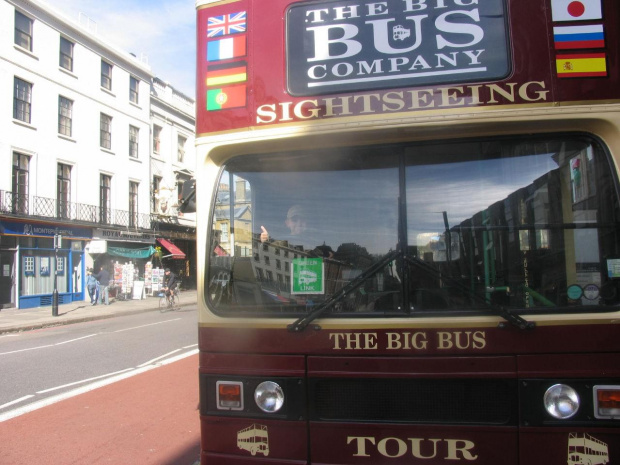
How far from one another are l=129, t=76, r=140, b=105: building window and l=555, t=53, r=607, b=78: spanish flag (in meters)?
28.9

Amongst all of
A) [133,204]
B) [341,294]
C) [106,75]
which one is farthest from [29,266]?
[341,294]

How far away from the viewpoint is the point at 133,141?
2842 cm

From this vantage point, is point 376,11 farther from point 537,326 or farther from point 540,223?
point 537,326

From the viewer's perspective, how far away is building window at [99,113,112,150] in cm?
2602

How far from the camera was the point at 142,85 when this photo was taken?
2909 centimetres

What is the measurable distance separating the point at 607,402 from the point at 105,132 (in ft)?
90.8

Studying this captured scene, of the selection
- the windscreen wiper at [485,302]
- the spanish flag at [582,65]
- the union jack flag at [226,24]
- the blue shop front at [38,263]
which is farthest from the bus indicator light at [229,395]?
the blue shop front at [38,263]

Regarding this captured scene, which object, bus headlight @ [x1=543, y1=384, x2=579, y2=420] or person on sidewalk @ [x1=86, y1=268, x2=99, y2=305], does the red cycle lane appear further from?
person on sidewalk @ [x1=86, y1=268, x2=99, y2=305]

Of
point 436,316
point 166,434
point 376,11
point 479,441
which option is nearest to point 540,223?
point 436,316

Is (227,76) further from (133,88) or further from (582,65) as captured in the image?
(133,88)

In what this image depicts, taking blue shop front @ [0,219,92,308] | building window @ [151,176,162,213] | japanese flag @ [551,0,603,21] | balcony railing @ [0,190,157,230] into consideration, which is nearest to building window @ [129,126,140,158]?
building window @ [151,176,162,213]

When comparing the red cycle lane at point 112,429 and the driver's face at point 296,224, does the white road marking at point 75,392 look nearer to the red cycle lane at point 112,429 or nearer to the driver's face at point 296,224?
the red cycle lane at point 112,429

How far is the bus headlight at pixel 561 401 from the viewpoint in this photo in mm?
2258

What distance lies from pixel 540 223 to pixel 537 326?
0.51 m
